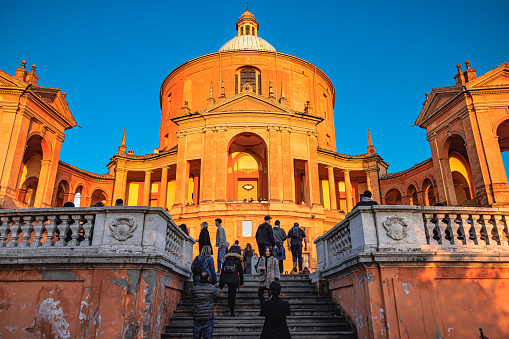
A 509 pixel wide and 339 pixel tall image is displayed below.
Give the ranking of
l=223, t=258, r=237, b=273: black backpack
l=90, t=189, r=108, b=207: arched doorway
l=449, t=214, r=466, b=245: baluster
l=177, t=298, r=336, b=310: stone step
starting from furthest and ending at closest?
l=90, t=189, r=108, b=207: arched doorway → l=177, t=298, r=336, b=310: stone step → l=223, t=258, r=237, b=273: black backpack → l=449, t=214, r=466, b=245: baluster

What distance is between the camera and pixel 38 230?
26.8ft

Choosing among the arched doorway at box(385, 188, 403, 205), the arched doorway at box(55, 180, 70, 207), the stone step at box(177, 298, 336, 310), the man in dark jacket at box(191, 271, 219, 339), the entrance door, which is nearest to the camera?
the man in dark jacket at box(191, 271, 219, 339)

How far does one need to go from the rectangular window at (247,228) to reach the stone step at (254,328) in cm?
1543

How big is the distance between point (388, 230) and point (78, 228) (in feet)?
20.9

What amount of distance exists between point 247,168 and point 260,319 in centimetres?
2165

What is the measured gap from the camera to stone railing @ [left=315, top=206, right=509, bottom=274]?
7883mm

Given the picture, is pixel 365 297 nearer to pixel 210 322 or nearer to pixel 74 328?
pixel 210 322

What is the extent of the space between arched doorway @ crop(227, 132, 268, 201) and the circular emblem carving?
2078 cm

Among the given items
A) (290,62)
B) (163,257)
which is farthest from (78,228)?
(290,62)

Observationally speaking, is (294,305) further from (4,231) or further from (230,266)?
(4,231)

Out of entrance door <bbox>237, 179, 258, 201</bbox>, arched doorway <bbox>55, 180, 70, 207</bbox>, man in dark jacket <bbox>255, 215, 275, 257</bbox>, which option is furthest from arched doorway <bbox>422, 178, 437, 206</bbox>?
arched doorway <bbox>55, 180, 70, 207</bbox>

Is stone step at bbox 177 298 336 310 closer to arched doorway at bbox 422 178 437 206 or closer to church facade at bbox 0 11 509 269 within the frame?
church facade at bbox 0 11 509 269

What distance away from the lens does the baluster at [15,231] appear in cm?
825

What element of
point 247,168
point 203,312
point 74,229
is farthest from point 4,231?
point 247,168
